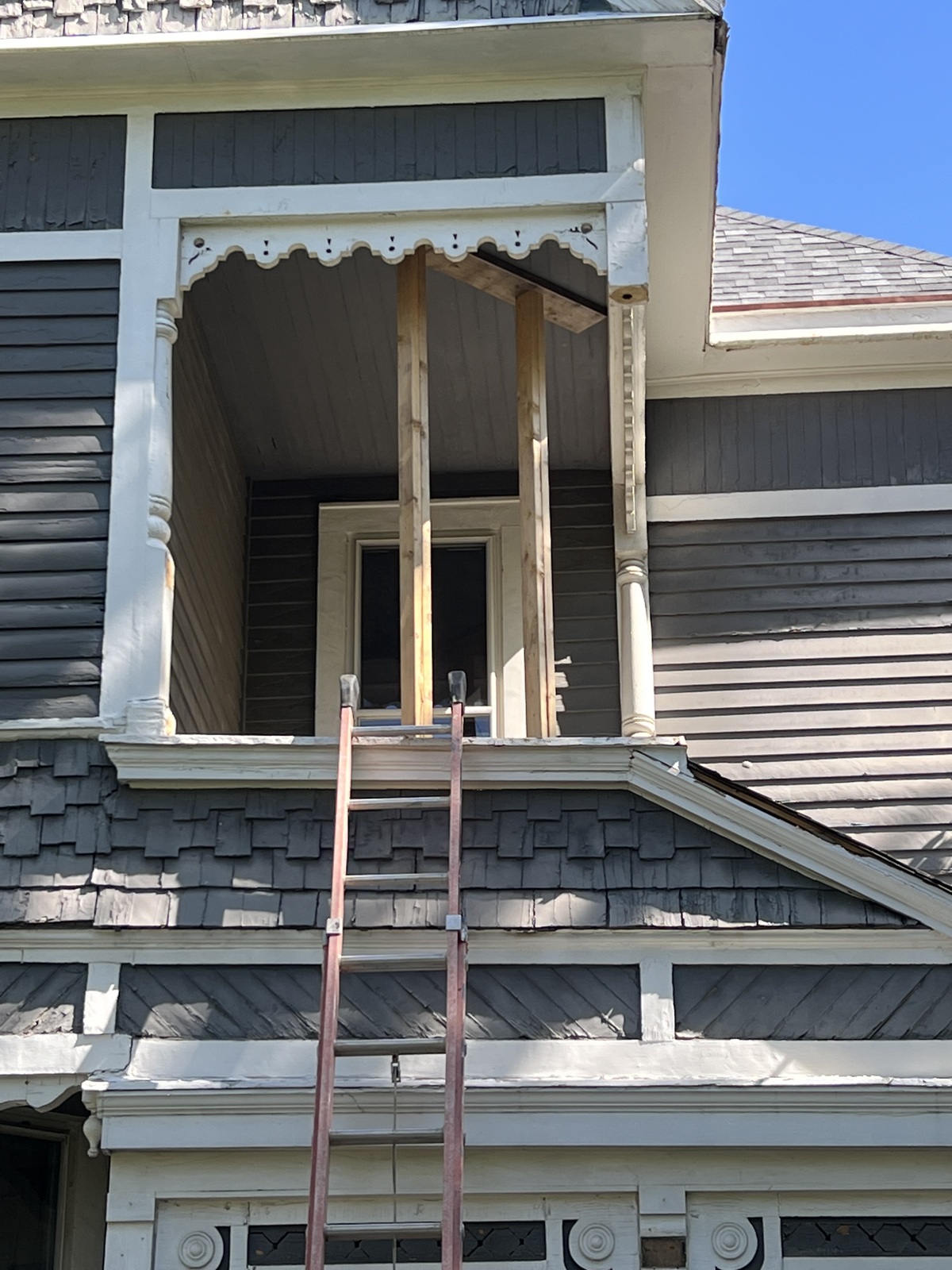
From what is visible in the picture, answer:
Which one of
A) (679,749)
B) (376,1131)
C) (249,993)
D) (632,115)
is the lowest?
(376,1131)

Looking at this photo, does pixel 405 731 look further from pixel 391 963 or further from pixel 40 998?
pixel 40 998

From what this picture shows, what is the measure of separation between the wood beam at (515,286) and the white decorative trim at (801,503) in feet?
4.19

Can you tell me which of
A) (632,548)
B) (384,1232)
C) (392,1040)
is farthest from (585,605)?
(384,1232)

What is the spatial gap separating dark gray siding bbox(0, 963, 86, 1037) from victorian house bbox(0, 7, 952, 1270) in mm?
15

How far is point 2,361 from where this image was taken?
24.3 ft

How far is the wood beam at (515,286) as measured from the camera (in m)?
8.03

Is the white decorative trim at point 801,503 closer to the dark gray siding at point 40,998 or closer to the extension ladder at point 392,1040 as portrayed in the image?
the extension ladder at point 392,1040

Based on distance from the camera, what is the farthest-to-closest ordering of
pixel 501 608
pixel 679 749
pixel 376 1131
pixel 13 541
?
pixel 501 608 → pixel 13 541 → pixel 679 749 → pixel 376 1131

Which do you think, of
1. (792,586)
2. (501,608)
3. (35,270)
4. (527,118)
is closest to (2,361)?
(35,270)

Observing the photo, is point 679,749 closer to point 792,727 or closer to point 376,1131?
point 376,1131

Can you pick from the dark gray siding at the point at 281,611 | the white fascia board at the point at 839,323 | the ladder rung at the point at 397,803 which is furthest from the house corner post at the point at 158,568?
the white fascia board at the point at 839,323

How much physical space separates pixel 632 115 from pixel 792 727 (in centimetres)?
308

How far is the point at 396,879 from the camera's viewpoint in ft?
20.6

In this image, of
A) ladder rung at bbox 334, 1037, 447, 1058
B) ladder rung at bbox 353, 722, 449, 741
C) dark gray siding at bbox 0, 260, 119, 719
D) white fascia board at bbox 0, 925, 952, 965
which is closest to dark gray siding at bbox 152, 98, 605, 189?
dark gray siding at bbox 0, 260, 119, 719
